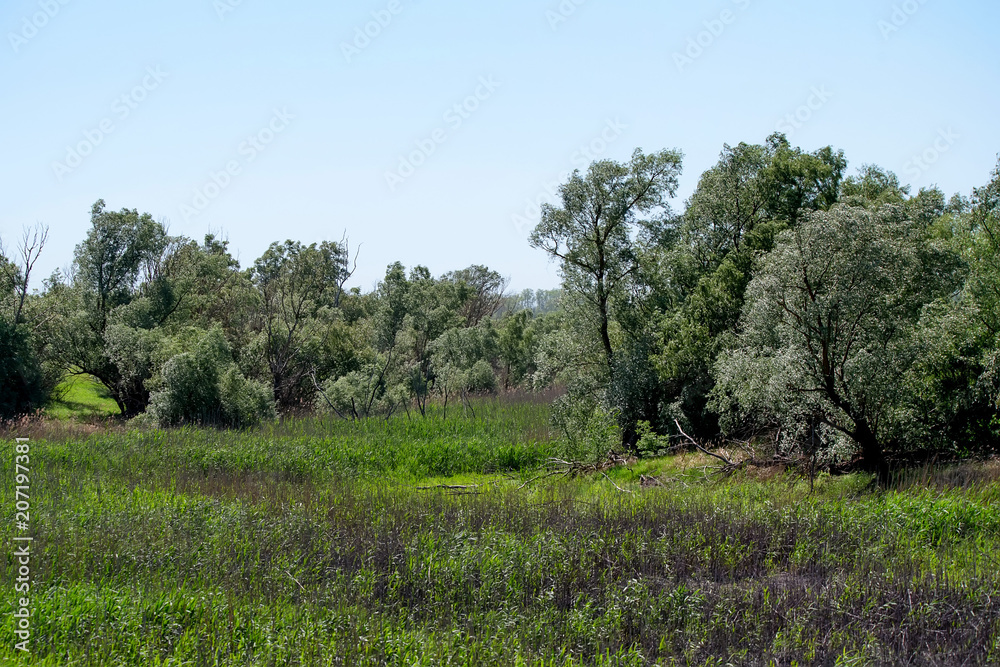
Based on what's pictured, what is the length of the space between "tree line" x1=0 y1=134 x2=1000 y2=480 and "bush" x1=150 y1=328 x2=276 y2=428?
0.21 ft

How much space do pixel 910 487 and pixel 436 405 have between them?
54.5 feet

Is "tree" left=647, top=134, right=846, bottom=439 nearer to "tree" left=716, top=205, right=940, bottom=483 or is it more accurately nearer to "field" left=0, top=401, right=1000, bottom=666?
"tree" left=716, top=205, right=940, bottom=483

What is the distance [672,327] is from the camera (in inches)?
696

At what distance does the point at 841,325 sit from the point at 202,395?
58.2 feet

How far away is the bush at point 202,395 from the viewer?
2114cm

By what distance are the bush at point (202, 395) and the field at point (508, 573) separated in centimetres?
872

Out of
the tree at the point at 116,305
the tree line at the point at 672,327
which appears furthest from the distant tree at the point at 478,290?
the tree at the point at 116,305

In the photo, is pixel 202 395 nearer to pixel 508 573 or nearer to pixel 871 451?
pixel 508 573

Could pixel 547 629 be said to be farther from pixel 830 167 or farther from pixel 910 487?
pixel 830 167

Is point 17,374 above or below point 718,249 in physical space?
below

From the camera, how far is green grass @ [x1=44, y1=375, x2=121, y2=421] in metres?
25.2

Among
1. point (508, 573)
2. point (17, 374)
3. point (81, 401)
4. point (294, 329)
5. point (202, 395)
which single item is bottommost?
point (508, 573)

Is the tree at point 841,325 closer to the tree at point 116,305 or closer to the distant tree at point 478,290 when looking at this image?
the tree at point 116,305

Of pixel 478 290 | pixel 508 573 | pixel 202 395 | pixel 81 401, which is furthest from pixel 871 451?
pixel 478 290
